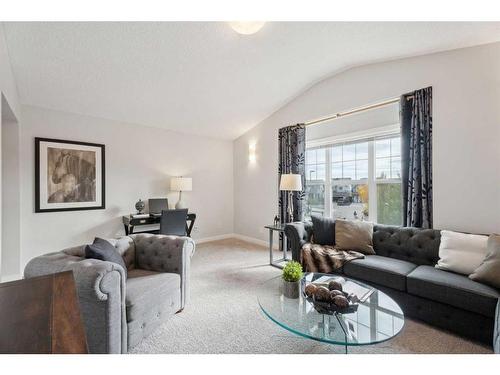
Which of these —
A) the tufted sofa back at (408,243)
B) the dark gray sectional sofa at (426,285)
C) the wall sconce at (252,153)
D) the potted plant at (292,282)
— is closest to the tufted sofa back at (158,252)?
the potted plant at (292,282)

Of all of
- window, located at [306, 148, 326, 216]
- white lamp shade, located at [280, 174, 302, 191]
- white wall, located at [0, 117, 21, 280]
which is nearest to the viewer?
white wall, located at [0, 117, 21, 280]

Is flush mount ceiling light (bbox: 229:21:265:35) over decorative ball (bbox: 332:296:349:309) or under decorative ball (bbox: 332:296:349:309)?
over

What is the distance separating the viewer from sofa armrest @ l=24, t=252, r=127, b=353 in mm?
1380

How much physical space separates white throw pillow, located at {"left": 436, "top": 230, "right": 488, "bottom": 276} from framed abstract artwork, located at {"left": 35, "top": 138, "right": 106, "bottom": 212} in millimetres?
4535

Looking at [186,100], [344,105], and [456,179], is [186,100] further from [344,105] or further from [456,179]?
[456,179]

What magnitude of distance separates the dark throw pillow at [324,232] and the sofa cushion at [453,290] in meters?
1.01

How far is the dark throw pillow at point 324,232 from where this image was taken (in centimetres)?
302

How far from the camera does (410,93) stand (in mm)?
2787

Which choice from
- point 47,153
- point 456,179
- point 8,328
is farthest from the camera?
point 47,153

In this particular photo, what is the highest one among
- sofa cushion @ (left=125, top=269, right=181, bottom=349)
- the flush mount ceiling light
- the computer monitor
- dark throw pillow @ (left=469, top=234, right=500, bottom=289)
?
the flush mount ceiling light

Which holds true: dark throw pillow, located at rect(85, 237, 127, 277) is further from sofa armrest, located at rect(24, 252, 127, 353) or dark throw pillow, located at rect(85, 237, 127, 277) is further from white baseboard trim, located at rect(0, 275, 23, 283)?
white baseboard trim, located at rect(0, 275, 23, 283)

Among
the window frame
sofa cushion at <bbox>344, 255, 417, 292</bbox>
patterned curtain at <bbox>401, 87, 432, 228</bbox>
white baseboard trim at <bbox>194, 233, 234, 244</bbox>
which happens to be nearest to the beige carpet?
sofa cushion at <bbox>344, 255, 417, 292</bbox>
